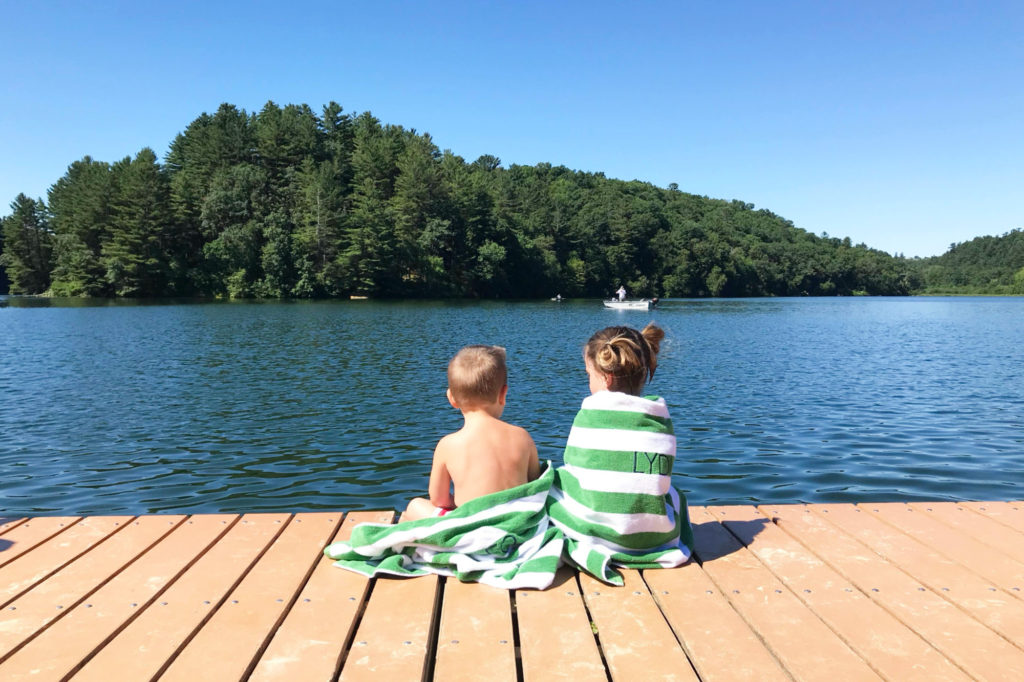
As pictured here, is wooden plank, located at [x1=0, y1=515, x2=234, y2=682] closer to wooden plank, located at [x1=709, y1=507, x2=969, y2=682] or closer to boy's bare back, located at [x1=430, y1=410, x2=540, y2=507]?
boy's bare back, located at [x1=430, y1=410, x2=540, y2=507]

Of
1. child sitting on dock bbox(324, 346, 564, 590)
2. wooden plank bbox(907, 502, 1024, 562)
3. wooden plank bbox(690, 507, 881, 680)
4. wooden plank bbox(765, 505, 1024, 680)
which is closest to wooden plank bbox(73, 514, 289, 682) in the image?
child sitting on dock bbox(324, 346, 564, 590)

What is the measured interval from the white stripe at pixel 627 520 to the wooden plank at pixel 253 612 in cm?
136

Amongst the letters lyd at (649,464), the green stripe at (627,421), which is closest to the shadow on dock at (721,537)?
the letters lyd at (649,464)

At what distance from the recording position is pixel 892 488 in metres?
8.22

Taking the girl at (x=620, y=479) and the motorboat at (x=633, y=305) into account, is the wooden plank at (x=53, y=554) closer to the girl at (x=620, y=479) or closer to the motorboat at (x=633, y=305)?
the girl at (x=620, y=479)

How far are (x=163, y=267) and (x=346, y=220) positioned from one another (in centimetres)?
1629

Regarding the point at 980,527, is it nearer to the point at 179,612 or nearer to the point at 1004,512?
the point at 1004,512

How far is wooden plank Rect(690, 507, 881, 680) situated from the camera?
98.2 inches

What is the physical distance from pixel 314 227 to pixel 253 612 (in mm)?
61505

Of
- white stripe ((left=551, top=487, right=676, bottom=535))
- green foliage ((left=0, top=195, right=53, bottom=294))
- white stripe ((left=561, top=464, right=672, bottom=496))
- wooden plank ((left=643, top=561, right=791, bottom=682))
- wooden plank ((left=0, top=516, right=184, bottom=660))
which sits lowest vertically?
wooden plank ((left=0, top=516, right=184, bottom=660))

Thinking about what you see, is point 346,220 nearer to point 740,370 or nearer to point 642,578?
point 740,370

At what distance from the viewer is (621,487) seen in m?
3.26

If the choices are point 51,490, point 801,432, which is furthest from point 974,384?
point 51,490

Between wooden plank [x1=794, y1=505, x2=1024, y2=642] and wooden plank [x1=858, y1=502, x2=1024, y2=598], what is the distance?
60mm
